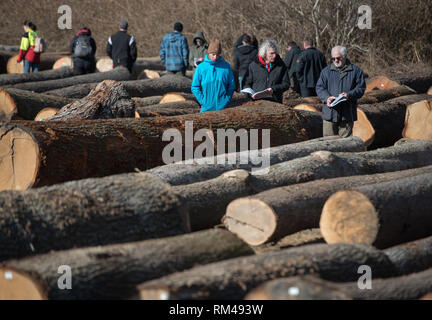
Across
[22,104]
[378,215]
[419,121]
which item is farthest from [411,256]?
[22,104]

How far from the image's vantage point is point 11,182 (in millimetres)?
5789

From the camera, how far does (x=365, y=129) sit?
9.19m

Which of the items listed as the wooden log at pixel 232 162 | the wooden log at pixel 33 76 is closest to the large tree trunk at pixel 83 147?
the wooden log at pixel 232 162

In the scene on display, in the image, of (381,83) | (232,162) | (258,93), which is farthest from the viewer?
(381,83)

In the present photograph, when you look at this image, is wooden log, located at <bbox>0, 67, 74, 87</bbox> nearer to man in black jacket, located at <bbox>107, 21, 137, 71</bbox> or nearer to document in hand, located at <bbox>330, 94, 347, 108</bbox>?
man in black jacket, located at <bbox>107, 21, 137, 71</bbox>

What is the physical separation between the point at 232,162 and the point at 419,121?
427 cm

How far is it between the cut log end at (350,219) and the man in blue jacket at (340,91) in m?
3.27

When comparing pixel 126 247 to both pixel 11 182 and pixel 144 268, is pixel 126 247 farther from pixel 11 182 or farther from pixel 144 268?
pixel 11 182

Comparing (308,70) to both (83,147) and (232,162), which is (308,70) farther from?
(83,147)

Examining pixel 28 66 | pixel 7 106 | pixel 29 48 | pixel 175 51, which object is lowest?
pixel 7 106

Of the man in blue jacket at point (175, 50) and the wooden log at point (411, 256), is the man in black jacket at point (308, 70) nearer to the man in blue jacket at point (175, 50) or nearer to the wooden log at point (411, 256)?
the man in blue jacket at point (175, 50)

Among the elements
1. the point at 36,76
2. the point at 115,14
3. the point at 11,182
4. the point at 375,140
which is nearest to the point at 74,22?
the point at 115,14

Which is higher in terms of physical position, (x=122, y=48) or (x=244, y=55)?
(x=122, y=48)

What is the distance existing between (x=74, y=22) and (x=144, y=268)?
24198 mm
